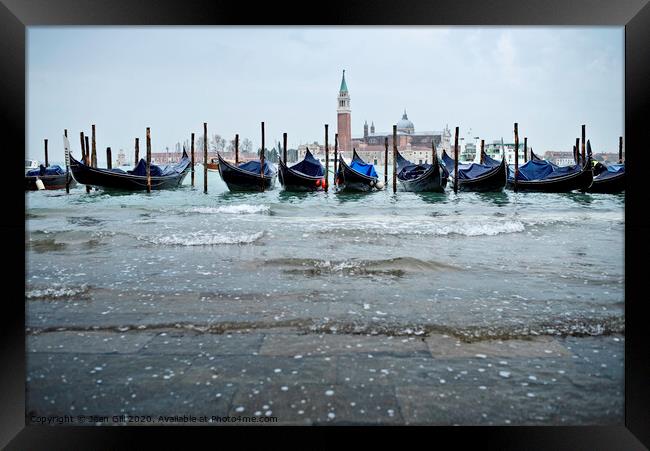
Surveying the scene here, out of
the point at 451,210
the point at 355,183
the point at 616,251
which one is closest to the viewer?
the point at 616,251

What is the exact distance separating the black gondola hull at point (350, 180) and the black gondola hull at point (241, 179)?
81.2 inches

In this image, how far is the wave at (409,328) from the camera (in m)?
2.44

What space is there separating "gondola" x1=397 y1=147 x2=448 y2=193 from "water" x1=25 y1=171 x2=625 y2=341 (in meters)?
6.59

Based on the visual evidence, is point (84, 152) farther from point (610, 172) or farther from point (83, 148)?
point (610, 172)

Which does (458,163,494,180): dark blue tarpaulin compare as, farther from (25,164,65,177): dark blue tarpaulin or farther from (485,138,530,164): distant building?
(25,164,65,177): dark blue tarpaulin

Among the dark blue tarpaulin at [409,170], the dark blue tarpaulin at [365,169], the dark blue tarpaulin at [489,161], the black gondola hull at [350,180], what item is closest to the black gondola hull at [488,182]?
the dark blue tarpaulin at [489,161]

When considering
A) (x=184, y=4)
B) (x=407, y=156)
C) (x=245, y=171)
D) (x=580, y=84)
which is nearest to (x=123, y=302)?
(x=184, y=4)

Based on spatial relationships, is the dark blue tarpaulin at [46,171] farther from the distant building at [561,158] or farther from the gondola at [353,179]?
the distant building at [561,158]

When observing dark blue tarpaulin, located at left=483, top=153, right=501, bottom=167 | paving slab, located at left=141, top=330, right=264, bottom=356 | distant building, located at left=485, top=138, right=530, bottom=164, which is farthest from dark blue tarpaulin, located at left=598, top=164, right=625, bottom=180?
paving slab, located at left=141, top=330, right=264, bottom=356

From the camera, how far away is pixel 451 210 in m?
12.2

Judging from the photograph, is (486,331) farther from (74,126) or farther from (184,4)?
(74,126)

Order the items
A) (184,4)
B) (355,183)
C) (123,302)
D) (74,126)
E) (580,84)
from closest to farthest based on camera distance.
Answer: (184,4), (123,302), (580,84), (74,126), (355,183)

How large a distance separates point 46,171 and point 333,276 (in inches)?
570

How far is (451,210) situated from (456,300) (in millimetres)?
9305
